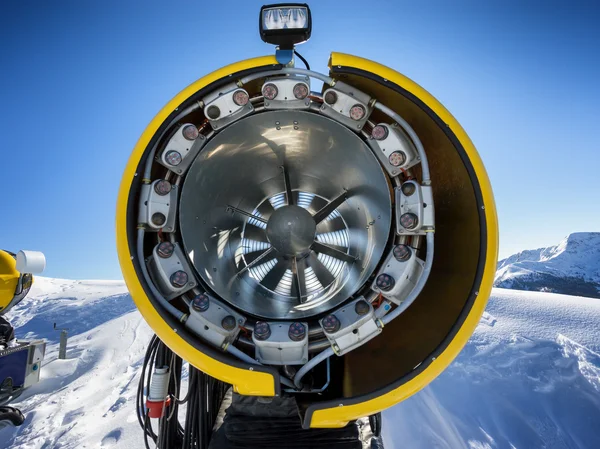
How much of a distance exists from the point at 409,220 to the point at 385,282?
351 mm

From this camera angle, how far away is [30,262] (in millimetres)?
3227

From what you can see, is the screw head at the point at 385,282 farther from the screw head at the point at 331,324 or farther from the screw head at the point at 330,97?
the screw head at the point at 330,97

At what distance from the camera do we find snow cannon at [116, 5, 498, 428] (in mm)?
1740

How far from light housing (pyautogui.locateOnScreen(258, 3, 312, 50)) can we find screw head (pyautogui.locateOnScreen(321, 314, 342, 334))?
4.82 feet

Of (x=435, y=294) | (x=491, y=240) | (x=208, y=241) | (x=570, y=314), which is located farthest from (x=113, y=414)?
(x=570, y=314)

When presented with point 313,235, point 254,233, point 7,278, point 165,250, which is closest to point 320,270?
point 313,235

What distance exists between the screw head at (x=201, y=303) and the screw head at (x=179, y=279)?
0.35ft

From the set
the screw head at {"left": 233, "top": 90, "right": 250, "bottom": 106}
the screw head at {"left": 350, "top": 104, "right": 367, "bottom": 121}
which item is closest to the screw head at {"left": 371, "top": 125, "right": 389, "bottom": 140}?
the screw head at {"left": 350, "top": 104, "right": 367, "bottom": 121}

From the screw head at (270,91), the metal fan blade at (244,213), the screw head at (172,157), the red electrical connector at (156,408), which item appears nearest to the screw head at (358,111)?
the screw head at (270,91)

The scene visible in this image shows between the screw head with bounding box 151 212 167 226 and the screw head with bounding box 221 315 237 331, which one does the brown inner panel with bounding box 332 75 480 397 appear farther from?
the screw head with bounding box 151 212 167 226

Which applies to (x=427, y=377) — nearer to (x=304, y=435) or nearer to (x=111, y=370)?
(x=304, y=435)

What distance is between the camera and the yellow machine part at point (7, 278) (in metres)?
Result: 3.20

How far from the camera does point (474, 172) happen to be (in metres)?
1.80

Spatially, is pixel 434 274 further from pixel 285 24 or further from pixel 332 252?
pixel 285 24
